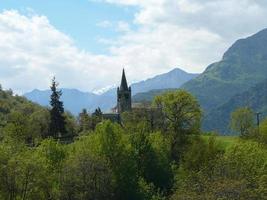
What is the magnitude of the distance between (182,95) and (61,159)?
3431cm

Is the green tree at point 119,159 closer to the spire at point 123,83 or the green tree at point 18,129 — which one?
the green tree at point 18,129

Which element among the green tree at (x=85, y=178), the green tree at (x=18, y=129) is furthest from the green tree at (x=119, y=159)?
the green tree at (x=18, y=129)

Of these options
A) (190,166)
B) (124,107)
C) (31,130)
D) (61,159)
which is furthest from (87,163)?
(124,107)

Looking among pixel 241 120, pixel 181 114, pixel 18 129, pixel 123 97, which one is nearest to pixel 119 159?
pixel 181 114

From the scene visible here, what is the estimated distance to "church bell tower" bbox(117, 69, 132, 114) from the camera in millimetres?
149000

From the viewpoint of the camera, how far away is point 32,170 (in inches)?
2064

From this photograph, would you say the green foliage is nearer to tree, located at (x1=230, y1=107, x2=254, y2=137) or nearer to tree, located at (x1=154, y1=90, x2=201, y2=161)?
tree, located at (x1=154, y1=90, x2=201, y2=161)

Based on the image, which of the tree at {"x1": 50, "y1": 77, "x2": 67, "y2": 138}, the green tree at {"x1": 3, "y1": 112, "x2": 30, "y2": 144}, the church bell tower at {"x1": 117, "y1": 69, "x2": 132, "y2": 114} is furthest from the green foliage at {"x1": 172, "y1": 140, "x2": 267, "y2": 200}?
the church bell tower at {"x1": 117, "y1": 69, "x2": 132, "y2": 114}

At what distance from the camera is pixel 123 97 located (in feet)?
502

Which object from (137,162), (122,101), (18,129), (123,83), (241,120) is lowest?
(137,162)

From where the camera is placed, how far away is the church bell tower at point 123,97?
149 m

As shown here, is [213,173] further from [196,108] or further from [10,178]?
[196,108]

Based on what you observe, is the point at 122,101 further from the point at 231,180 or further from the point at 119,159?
the point at 231,180

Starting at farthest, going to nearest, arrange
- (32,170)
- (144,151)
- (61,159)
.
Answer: (144,151) < (61,159) < (32,170)
